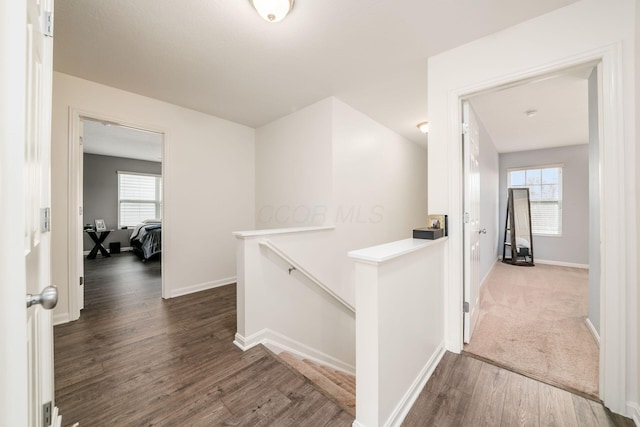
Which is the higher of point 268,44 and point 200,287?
point 268,44

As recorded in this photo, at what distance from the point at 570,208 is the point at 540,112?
291 cm

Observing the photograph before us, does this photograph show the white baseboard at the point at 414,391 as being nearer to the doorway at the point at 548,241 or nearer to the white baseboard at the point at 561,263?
the doorway at the point at 548,241

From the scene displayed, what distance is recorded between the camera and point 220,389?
5.24 feet

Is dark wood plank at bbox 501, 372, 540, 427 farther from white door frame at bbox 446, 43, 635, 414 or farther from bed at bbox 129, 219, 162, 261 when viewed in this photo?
bed at bbox 129, 219, 162, 261

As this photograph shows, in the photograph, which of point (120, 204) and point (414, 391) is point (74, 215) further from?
point (120, 204)

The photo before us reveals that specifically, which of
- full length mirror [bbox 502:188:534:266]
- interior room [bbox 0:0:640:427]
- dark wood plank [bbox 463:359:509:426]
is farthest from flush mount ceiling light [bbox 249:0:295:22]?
full length mirror [bbox 502:188:534:266]

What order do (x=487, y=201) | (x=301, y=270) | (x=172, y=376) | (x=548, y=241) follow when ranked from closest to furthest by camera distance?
1. (x=172, y=376)
2. (x=301, y=270)
3. (x=487, y=201)
4. (x=548, y=241)

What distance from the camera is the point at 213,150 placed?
3.58m

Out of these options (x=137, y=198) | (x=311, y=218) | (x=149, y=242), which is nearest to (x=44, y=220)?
(x=311, y=218)

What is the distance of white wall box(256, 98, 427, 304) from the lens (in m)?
3.00

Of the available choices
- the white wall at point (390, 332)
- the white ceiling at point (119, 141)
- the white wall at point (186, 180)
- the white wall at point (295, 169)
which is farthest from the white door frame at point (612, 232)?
the white ceiling at point (119, 141)

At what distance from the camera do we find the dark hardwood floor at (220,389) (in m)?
1.38

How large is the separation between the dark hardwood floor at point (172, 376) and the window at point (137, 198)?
478 centimetres

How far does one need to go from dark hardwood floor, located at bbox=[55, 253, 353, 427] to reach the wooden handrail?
768 millimetres
